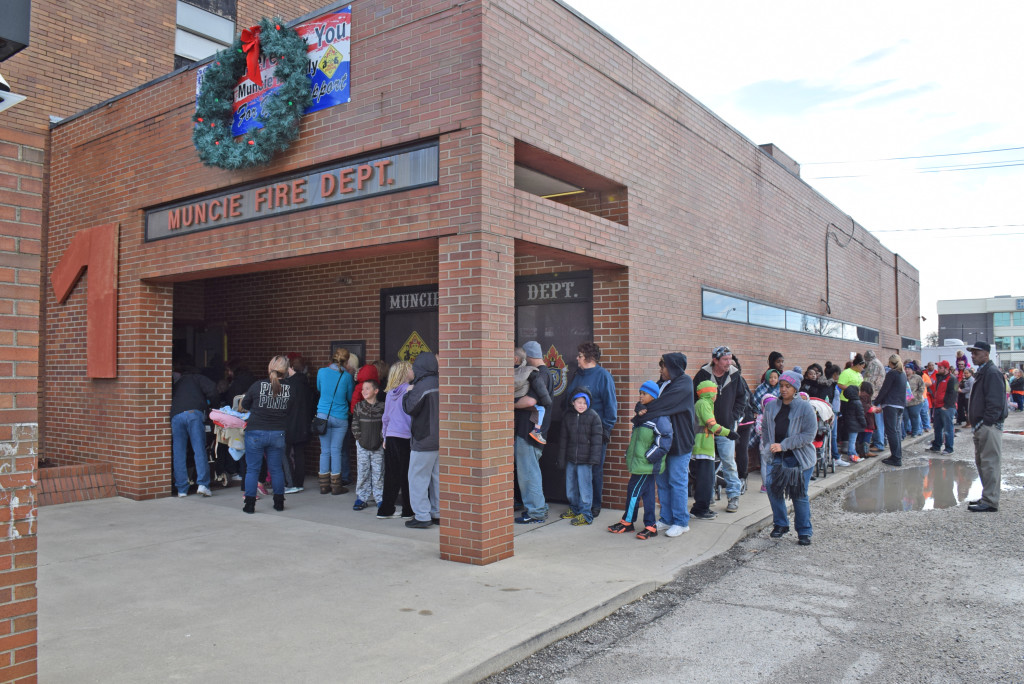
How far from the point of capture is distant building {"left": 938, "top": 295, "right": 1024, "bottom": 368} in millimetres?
82312

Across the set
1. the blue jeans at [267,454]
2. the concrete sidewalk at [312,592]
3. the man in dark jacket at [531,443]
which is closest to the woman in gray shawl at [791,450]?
the concrete sidewalk at [312,592]

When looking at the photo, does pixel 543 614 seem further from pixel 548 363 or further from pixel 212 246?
pixel 212 246

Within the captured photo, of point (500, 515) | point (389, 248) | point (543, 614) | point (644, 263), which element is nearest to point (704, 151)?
point (644, 263)

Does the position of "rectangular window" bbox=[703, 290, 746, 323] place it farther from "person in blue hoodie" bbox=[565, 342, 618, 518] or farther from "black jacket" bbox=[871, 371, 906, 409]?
"black jacket" bbox=[871, 371, 906, 409]

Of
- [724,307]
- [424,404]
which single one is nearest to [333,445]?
[424,404]

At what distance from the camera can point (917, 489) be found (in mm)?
10414

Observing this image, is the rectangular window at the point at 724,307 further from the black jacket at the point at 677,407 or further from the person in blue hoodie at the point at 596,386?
the black jacket at the point at 677,407

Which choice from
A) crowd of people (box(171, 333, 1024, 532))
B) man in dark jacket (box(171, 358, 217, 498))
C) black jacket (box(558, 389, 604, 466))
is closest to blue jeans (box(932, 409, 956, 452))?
crowd of people (box(171, 333, 1024, 532))

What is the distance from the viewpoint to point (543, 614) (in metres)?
4.90

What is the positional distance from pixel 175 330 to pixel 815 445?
10.7 meters

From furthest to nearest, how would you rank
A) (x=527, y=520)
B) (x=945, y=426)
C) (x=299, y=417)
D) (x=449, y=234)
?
(x=945, y=426), (x=299, y=417), (x=527, y=520), (x=449, y=234)

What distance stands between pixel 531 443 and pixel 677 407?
1.61 meters

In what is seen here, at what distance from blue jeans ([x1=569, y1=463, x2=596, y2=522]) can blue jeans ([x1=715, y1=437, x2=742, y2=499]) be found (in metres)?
1.82

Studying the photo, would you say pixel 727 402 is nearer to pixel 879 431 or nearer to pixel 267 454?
pixel 267 454
